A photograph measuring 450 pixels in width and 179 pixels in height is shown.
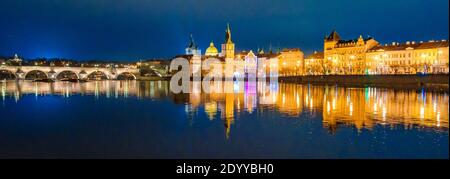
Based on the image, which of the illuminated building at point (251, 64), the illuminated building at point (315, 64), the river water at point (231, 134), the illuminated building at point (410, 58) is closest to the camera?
the river water at point (231, 134)

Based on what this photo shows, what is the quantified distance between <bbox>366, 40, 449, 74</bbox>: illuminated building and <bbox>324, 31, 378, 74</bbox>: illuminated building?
2.48 meters

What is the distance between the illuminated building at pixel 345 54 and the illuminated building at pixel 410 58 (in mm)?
2476

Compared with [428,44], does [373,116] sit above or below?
below

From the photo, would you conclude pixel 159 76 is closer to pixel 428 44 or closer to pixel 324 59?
pixel 324 59

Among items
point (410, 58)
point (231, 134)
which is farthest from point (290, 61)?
point (231, 134)

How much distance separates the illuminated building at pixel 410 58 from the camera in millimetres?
58625

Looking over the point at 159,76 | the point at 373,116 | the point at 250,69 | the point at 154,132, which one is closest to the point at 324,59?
the point at 250,69

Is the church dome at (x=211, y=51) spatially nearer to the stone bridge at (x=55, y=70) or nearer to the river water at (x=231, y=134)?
the stone bridge at (x=55, y=70)

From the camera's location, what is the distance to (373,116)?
58.2ft

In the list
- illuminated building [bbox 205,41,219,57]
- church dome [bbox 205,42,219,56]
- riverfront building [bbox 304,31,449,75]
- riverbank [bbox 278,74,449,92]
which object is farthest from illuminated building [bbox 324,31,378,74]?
church dome [bbox 205,42,219,56]

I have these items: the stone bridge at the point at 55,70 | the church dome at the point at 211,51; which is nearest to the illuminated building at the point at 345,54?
the church dome at the point at 211,51

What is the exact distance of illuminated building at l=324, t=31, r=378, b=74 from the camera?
77375mm
